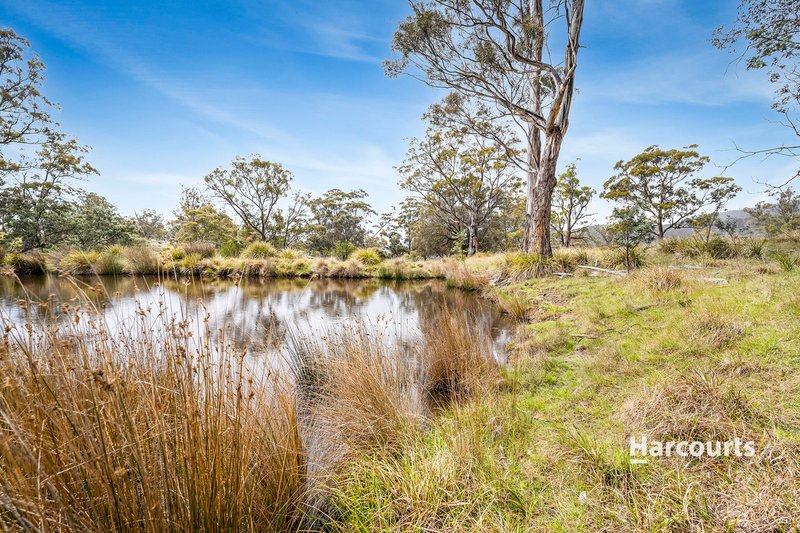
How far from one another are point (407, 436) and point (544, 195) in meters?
9.12

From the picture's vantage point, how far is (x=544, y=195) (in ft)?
31.1

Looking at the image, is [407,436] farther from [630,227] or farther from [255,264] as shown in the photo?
[255,264]

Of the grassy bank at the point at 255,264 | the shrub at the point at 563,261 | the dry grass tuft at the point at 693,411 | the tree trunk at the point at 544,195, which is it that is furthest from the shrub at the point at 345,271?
the dry grass tuft at the point at 693,411

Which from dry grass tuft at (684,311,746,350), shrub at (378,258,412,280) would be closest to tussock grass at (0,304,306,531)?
dry grass tuft at (684,311,746,350)

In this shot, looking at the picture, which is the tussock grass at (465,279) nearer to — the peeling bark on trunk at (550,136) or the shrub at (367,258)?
the peeling bark on trunk at (550,136)

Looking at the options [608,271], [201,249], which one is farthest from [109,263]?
[608,271]

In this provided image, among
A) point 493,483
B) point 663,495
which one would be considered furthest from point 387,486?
point 663,495

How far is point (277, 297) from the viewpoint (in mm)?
10078

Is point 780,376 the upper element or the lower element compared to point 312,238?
lower

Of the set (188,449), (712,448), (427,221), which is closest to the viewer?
(188,449)

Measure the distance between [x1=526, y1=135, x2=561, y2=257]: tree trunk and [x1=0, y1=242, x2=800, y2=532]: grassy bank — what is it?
20.4 ft

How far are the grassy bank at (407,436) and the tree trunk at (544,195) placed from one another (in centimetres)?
623

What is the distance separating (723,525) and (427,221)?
91.5 feet

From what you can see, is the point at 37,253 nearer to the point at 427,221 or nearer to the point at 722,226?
the point at 427,221
